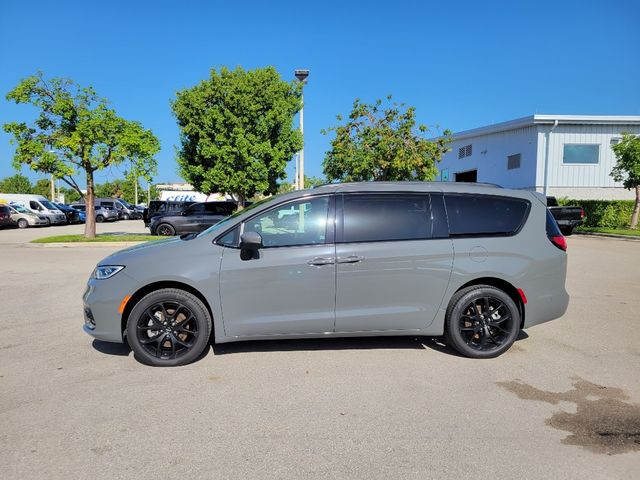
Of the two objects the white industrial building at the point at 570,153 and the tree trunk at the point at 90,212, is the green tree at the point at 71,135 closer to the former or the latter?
the tree trunk at the point at 90,212

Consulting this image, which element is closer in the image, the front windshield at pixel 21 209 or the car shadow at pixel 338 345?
the car shadow at pixel 338 345

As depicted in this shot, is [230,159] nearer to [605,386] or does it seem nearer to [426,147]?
[426,147]

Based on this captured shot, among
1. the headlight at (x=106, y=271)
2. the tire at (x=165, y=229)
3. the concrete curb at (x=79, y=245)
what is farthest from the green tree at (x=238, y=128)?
the headlight at (x=106, y=271)

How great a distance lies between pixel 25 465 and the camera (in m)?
2.99

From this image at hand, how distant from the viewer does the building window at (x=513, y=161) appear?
31.6 meters

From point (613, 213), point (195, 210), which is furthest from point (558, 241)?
point (613, 213)

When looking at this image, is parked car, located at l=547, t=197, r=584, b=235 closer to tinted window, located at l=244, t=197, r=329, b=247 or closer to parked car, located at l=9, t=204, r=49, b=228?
tinted window, located at l=244, t=197, r=329, b=247

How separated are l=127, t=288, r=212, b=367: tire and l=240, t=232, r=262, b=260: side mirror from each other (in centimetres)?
63

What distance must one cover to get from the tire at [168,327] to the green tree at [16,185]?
97822 millimetres

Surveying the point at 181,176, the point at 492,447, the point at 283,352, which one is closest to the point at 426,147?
the point at 181,176

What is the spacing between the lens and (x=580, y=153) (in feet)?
98.6

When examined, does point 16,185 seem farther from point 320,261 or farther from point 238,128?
point 320,261

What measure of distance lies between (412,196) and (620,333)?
3.27m

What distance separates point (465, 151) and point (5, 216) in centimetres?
3188
